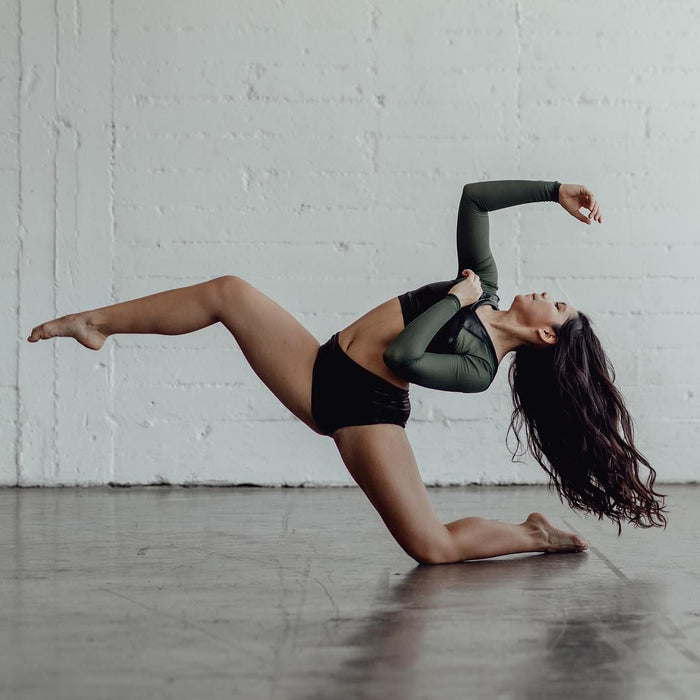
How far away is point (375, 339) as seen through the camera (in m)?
2.79

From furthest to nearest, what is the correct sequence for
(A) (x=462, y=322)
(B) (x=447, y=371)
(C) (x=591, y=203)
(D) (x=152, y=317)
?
1. (C) (x=591, y=203)
2. (D) (x=152, y=317)
3. (A) (x=462, y=322)
4. (B) (x=447, y=371)

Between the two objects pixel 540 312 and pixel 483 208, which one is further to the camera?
pixel 483 208

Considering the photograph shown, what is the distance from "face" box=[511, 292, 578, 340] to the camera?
2840 millimetres

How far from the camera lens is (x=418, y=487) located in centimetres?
271

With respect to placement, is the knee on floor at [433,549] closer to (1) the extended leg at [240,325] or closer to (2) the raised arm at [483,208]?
(1) the extended leg at [240,325]

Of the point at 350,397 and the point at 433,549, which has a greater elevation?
the point at 350,397

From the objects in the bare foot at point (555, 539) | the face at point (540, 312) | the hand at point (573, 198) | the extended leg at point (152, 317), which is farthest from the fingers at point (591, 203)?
the extended leg at point (152, 317)

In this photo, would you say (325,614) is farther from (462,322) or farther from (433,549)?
(462,322)

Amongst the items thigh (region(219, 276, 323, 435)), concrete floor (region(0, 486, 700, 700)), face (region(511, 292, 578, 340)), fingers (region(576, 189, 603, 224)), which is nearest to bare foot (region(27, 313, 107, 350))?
thigh (region(219, 276, 323, 435))

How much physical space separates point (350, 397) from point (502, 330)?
1.76ft

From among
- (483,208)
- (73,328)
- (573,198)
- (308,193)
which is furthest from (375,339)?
(308,193)

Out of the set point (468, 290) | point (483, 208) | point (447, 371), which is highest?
point (483, 208)

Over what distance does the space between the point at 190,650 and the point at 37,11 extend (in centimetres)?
372

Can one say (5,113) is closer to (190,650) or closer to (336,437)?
(336,437)
